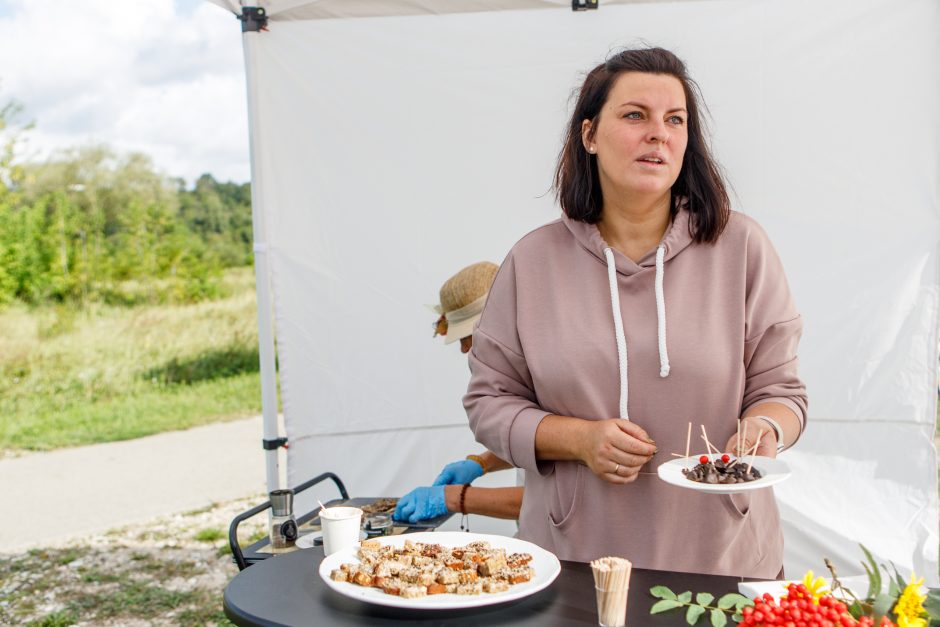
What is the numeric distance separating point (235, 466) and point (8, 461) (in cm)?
192

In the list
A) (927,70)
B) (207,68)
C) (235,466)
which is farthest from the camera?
(207,68)

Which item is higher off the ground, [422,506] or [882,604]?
[882,604]

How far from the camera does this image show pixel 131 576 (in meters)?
4.52

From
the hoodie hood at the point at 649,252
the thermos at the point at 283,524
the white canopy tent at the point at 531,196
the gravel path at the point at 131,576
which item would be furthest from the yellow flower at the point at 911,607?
the gravel path at the point at 131,576

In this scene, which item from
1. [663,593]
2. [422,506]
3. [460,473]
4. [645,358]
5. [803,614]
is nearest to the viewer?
[803,614]

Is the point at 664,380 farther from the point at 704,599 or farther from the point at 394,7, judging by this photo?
the point at 394,7

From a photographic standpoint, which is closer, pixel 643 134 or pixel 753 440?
pixel 753 440

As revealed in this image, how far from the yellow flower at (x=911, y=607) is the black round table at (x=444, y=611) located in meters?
0.29

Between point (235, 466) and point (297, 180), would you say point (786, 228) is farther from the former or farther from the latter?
point (235, 466)

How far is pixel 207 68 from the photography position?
96.8 feet

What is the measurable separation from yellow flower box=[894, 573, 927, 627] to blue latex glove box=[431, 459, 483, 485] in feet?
5.77

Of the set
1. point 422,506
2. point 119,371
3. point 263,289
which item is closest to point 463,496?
point 422,506

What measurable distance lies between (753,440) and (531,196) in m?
2.03

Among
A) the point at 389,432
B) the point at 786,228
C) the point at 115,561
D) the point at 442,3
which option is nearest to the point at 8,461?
the point at 115,561
